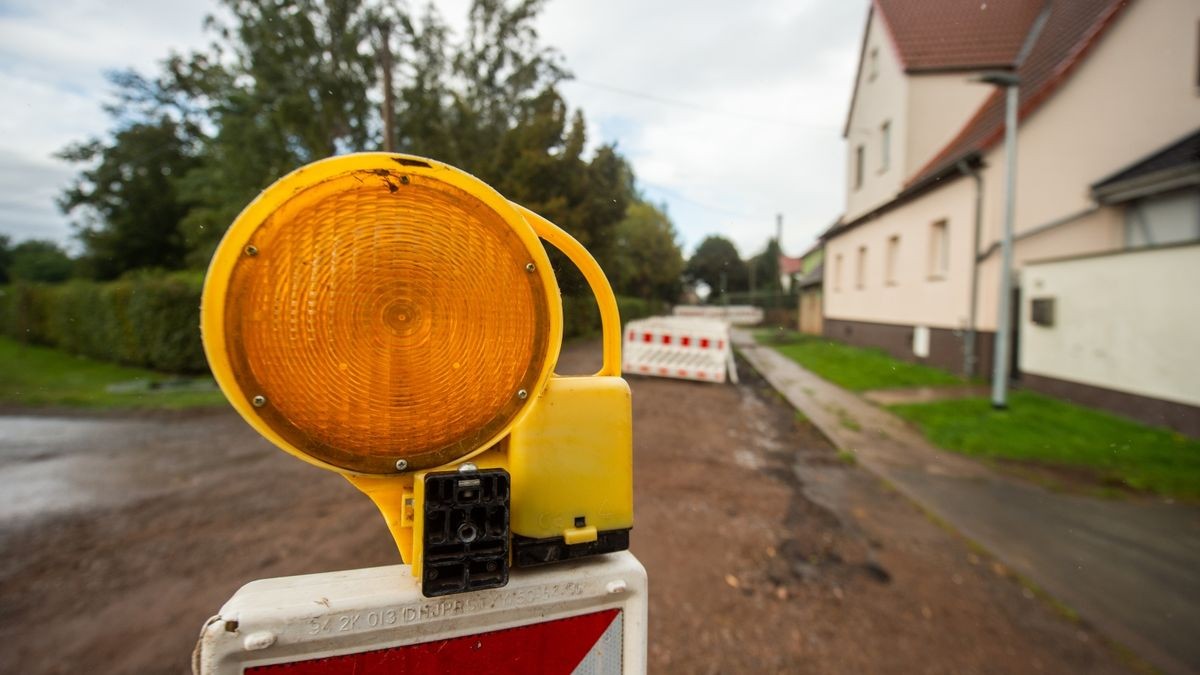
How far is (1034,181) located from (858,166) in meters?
3.09

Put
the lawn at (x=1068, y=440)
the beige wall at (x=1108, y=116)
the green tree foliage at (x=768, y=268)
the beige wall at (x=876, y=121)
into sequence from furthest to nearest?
the green tree foliage at (x=768, y=268)
the beige wall at (x=876, y=121)
the beige wall at (x=1108, y=116)
the lawn at (x=1068, y=440)

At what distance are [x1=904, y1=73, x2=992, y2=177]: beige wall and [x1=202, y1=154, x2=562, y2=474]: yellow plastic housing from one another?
12.5 metres

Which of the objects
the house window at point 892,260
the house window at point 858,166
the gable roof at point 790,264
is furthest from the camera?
the gable roof at point 790,264

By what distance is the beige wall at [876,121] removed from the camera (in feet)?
35.9

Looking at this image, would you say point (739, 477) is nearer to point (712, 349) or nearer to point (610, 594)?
point (610, 594)

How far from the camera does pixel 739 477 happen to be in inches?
195

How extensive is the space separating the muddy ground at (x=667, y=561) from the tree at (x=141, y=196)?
45.6 ft

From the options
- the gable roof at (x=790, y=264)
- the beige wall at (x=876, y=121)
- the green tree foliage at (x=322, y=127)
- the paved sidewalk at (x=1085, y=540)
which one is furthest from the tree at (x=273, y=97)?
the gable roof at (x=790, y=264)

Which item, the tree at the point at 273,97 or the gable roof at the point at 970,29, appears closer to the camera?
the gable roof at the point at 970,29

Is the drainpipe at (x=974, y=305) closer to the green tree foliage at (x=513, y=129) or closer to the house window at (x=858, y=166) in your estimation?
the house window at (x=858, y=166)

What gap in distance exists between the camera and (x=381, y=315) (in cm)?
72

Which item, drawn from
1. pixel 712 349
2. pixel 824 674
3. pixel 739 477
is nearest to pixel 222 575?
pixel 824 674

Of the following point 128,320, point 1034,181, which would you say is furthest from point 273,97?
point 1034,181

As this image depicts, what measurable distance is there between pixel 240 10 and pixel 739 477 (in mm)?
14444
